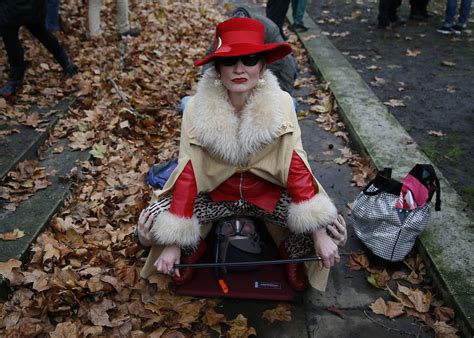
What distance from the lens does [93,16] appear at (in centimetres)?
650

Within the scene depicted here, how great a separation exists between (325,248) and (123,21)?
579 centimetres

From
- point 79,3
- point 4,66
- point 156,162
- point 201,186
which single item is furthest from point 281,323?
point 79,3

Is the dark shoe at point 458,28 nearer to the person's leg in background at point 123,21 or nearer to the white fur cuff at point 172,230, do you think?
the person's leg in background at point 123,21

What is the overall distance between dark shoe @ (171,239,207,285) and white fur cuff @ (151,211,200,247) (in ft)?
1.33

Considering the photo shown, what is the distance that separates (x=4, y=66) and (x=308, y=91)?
13.2ft

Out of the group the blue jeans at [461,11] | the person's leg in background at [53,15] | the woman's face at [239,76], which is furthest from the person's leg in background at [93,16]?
the blue jeans at [461,11]

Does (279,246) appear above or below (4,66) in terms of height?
below

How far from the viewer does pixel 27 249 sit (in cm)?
285

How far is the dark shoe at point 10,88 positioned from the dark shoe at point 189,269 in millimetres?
3247

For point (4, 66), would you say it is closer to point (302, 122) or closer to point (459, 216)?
point (302, 122)

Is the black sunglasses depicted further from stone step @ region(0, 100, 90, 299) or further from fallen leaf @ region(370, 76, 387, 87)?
fallen leaf @ region(370, 76, 387, 87)

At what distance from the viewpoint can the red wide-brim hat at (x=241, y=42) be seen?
2260mm

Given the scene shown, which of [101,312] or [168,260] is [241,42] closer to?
[168,260]

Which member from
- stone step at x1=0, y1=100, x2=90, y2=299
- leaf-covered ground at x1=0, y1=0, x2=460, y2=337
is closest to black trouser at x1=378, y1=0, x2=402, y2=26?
leaf-covered ground at x1=0, y1=0, x2=460, y2=337
